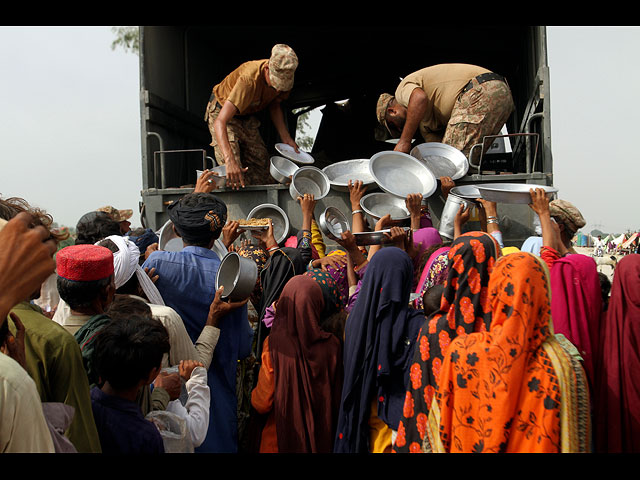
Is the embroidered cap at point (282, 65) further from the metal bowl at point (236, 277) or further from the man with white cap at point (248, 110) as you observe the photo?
the metal bowl at point (236, 277)

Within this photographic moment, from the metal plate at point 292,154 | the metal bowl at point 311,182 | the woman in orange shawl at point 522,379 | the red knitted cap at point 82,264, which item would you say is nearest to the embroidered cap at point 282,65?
the metal plate at point 292,154

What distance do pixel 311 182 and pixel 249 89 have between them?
124cm

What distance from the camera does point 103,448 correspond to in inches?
72.5

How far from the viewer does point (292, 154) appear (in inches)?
233

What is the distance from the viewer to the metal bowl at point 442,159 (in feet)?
17.9

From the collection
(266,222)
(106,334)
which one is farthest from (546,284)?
(266,222)

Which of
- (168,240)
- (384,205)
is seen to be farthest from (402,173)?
(168,240)

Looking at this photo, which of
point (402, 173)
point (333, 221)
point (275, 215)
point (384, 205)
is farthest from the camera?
point (275, 215)

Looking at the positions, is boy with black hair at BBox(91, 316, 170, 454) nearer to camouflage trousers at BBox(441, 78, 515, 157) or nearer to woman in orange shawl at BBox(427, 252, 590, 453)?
woman in orange shawl at BBox(427, 252, 590, 453)

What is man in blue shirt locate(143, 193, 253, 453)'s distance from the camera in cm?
284

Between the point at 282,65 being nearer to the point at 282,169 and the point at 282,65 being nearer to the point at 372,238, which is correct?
the point at 282,169

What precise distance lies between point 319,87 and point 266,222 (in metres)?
6.60

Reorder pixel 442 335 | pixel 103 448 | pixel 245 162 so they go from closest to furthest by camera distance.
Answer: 1. pixel 103 448
2. pixel 442 335
3. pixel 245 162

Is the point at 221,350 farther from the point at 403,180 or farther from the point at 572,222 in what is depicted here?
the point at 403,180
